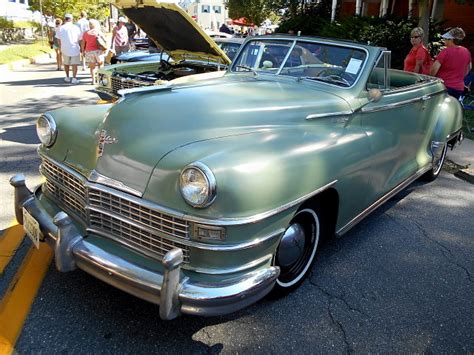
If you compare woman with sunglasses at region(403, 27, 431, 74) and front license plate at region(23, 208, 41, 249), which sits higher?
woman with sunglasses at region(403, 27, 431, 74)

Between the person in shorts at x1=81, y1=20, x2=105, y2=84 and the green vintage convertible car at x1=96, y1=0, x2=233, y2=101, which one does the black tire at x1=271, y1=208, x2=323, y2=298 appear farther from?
the person in shorts at x1=81, y1=20, x2=105, y2=84

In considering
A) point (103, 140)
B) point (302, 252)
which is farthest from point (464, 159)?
point (103, 140)

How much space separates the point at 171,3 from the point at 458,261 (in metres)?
4.67

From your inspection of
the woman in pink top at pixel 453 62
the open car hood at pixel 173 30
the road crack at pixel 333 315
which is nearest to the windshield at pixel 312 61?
the road crack at pixel 333 315

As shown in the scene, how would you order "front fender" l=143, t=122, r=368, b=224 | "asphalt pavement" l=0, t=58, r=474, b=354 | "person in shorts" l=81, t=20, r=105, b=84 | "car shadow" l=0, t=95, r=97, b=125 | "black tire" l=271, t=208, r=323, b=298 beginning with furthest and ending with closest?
1. "person in shorts" l=81, t=20, r=105, b=84
2. "car shadow" l=0, t=95, r=97, b=125
3. "black tire" l=271, t=208, r=323, b=298
4. "asphalt pavement" l=0, t=58, r=474, b=354
5. "front fender" l=143, t=122, r=368, b=224

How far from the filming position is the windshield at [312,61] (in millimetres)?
3643

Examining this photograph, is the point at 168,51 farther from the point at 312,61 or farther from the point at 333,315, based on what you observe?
the point at 333,315

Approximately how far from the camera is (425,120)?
15.2ft

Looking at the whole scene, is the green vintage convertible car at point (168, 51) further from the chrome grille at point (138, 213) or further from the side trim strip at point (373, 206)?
the chrome grille at point (138, 213)

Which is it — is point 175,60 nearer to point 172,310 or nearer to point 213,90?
point 213,90

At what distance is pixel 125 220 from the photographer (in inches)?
94.6

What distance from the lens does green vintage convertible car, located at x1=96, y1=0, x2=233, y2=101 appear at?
20.2 feet

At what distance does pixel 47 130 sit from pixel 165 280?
1.59 m

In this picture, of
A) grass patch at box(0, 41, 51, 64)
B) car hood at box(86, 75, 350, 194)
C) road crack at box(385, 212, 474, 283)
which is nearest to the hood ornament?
car hood at box(86, 75, 350, 194)
